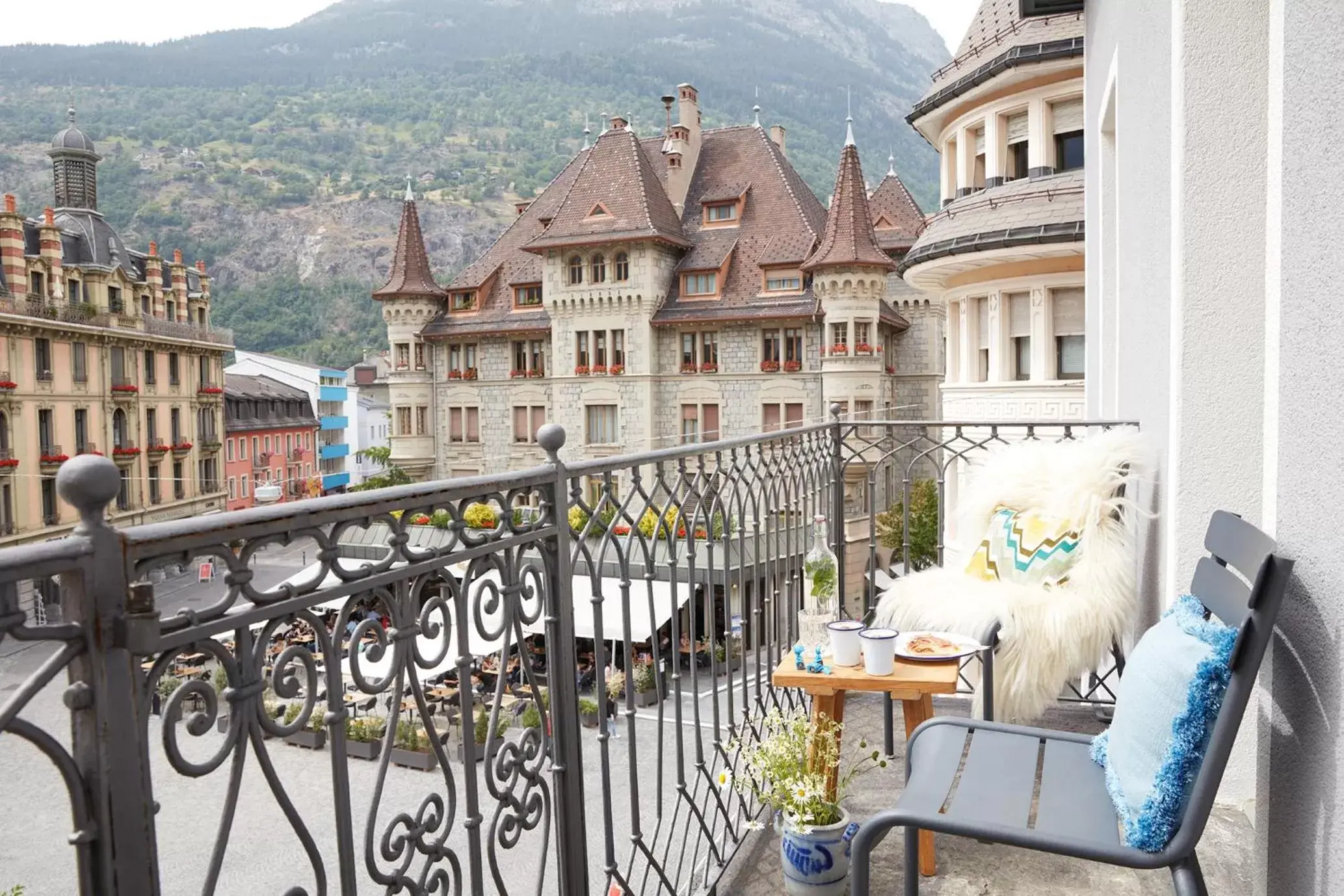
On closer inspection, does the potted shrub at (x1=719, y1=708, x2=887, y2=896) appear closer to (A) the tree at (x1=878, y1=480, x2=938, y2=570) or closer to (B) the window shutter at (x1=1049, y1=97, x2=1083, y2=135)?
(B) the window shutter at (x1=1049, y1=97, x2=1083, y2=135)

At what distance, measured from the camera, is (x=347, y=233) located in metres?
95.9

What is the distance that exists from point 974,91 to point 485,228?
3422 inches

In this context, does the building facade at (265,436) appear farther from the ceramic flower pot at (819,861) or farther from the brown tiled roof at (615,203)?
the ceramic flower pot at (819,861)

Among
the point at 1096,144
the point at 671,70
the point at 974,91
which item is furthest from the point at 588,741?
the point at 671,70

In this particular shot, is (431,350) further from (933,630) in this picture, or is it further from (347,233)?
(347,233)

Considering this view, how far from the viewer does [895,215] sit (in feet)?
99.6

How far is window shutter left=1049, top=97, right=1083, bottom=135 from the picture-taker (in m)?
14.4

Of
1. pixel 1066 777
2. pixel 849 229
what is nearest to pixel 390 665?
pixel 1066 777

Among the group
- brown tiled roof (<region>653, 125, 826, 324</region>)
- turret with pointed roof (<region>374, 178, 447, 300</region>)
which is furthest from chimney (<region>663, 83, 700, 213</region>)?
turret with pointed roof (<region>374, 178, 447, 300</region>)

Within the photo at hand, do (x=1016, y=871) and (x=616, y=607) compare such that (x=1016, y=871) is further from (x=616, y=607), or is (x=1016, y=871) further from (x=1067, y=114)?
(x=1067, y=114)

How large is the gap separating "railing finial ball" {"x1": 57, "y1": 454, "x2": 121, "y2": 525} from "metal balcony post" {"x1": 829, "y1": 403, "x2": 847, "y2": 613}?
4.06 meters

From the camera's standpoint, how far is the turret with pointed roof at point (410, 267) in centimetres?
3297

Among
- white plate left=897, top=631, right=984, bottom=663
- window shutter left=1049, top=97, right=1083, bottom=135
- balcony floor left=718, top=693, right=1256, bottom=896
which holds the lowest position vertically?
balcony floor left=718, top=693, right=1256, bottom=896

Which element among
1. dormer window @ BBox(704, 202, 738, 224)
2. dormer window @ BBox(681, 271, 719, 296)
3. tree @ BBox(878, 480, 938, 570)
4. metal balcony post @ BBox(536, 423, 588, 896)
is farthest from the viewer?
dormer window @ BBox(704, 202, 738, 224)
